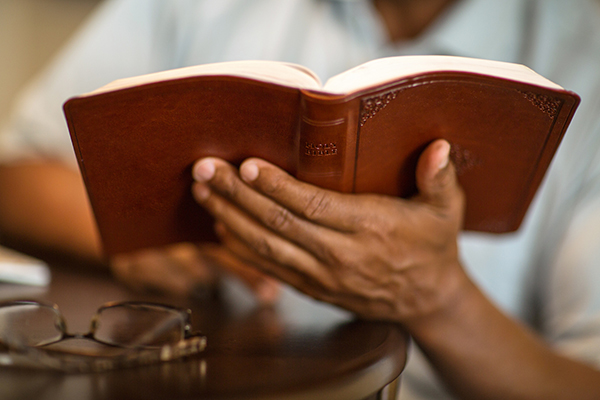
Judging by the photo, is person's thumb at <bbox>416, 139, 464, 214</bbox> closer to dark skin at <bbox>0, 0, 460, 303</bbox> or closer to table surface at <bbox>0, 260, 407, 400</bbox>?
table surface at <bbox>0, 260, 407, 400</bbox>

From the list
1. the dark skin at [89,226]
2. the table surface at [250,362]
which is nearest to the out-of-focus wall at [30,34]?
the dark skin at [89,226]

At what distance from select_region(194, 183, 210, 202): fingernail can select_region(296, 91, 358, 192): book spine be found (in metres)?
0.08

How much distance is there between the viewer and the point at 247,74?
11.1 inches

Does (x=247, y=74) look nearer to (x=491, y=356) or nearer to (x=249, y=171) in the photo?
(x=249, y=171)

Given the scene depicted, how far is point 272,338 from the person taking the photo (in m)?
0.34

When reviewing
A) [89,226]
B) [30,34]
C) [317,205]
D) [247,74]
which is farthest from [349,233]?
[30,34]

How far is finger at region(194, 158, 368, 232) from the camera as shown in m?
0.32

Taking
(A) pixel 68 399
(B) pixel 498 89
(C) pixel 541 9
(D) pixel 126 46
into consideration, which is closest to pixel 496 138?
(B) pixel 498 89

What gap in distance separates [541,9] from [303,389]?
0.71 metres

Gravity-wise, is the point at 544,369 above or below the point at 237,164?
below

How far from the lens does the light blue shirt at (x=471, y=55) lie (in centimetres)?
62

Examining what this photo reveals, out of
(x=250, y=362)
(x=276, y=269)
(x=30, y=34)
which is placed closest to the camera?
(x=250, y=362)

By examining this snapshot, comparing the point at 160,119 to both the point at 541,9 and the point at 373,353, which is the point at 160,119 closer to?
the point at 373,353

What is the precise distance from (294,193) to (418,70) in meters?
0.12
